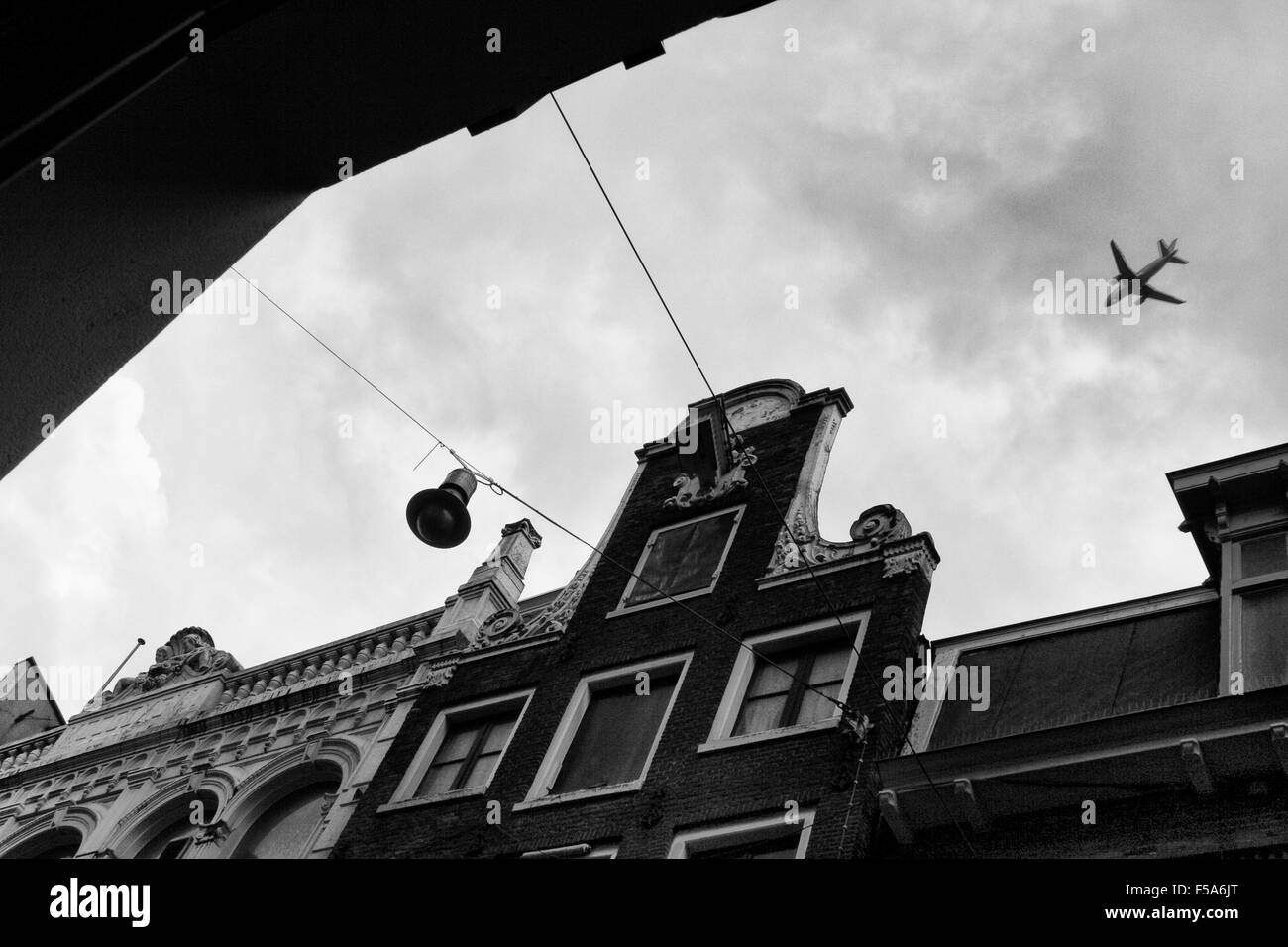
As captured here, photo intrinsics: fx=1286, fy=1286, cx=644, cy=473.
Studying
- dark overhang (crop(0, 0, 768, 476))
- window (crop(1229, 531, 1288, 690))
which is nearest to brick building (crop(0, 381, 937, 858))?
window (crop(1229, 531, 1288, 690))

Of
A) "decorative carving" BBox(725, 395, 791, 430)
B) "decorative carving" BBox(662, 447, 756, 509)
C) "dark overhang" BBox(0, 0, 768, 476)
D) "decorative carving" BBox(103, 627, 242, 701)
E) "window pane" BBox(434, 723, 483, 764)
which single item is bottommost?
"dark overhang" BBox(0, 0, 768, 476)

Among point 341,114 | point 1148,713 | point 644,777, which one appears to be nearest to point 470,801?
point 644,777

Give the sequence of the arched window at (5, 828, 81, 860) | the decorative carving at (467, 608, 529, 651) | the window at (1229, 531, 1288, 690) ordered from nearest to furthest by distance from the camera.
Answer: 1. the window at (1229, 531, 1288, 690)
2. the decorative carving at (467, 608, 529, 651)
3. the arched window at (5, 828, 81, 860)

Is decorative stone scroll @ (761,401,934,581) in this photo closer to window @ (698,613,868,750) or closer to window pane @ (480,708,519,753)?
window @ (698,613,868,750)

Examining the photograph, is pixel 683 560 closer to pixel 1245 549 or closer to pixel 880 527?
pixel 880 527

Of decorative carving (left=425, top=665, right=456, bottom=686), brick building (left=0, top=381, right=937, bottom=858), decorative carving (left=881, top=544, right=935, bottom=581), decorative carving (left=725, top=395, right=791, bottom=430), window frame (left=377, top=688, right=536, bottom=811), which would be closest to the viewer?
brick building (left=0, top=381, right=937, bottom=858)

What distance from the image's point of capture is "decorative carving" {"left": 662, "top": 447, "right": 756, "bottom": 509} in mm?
21109

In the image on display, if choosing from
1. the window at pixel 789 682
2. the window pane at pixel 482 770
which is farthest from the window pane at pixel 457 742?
the window at pixel 789 682

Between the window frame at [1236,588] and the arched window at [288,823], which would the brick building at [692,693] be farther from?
the window frame at [1236,588]

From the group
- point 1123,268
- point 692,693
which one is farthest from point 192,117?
point 1123,268

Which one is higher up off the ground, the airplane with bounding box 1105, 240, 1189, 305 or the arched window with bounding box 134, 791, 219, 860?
the airplane with bounding box 1105, 240, 1189, 305

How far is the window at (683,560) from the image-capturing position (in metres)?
19.6
